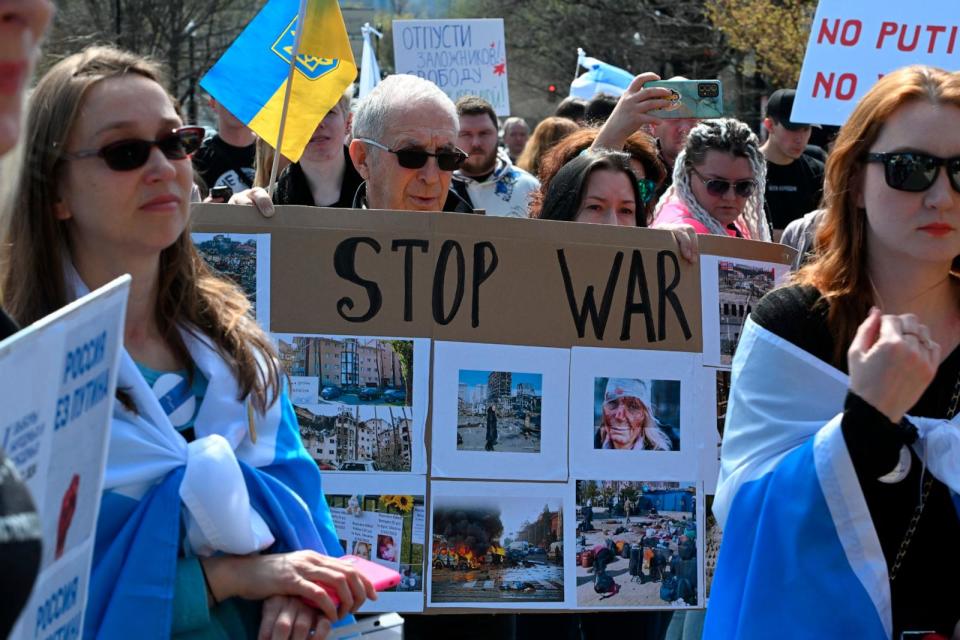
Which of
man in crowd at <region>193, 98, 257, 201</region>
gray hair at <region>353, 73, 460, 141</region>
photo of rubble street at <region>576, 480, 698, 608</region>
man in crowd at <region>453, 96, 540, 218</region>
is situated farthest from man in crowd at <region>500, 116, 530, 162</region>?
photo of rubble street at <region>576, 480, 698, 608</region>

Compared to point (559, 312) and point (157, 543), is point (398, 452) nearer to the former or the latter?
point (559, 312)

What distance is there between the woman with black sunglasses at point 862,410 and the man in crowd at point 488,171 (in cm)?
409

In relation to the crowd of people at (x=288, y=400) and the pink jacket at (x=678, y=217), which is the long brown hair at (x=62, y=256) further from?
the pink jacket at (x=678, y=217)

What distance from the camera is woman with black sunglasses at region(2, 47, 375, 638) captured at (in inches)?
86.0

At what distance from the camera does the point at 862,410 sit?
234cm

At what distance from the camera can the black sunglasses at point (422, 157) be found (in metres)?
3.72

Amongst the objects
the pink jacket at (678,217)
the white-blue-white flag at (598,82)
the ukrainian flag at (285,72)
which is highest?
the white-blue-white flag at (598,82)

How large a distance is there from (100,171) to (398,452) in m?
1.25

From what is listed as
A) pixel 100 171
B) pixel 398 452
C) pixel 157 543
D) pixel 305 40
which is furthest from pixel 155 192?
pixel 305 40

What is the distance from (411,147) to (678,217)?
1.19 meters

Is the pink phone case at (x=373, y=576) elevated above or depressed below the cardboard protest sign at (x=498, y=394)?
below

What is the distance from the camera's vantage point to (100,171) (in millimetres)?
2357

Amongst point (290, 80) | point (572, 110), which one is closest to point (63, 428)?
point (290, 80)

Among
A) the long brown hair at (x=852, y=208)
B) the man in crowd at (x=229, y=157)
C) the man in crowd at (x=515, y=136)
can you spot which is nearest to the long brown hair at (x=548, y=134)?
the man in crowd at (x=229, y=157)
